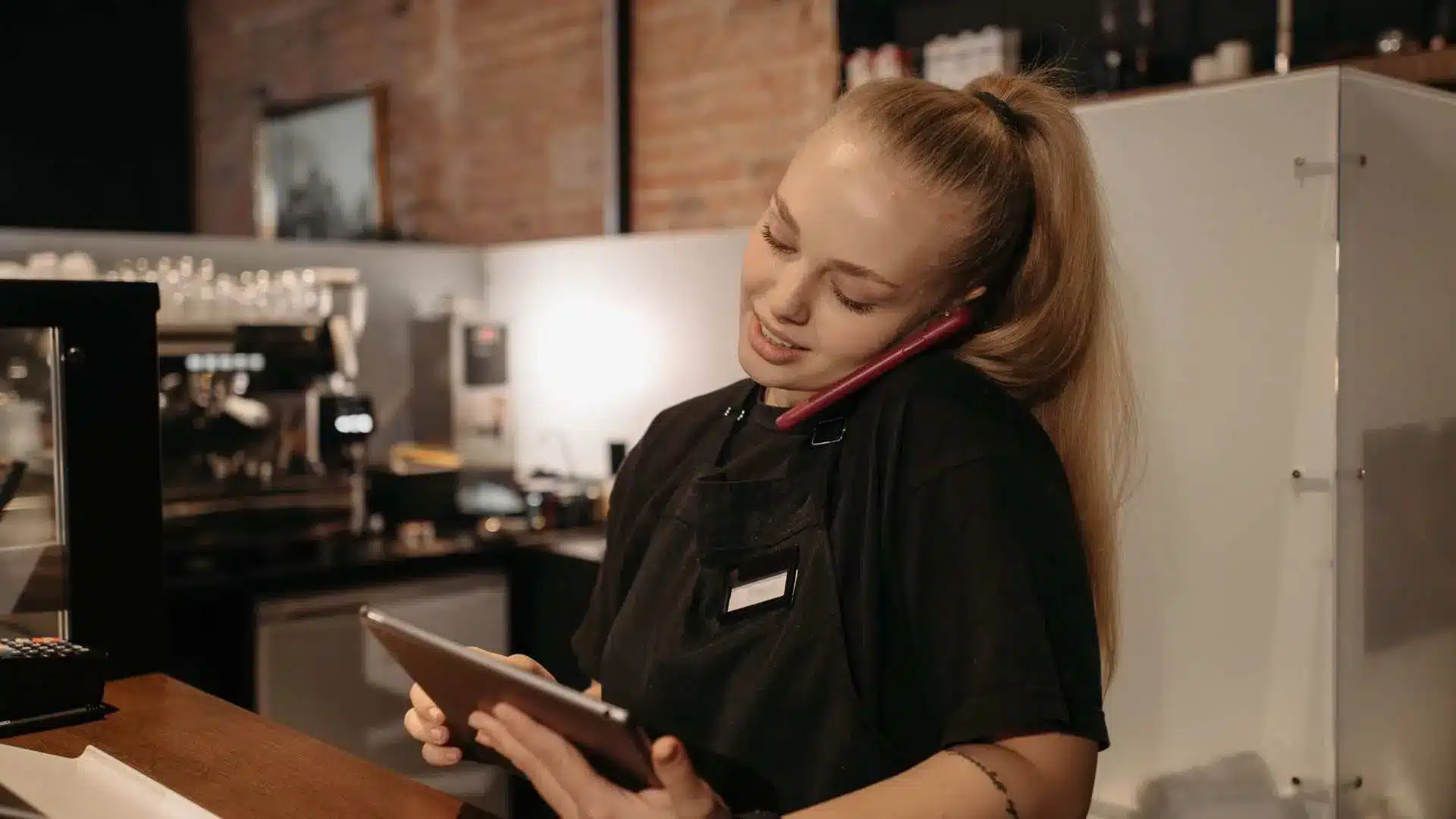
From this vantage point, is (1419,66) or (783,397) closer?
(783,397)

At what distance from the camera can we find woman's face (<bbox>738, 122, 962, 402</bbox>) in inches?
49.1

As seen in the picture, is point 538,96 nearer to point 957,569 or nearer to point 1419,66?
point 1419,66

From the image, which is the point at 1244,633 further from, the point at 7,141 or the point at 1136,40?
the point at 7,141

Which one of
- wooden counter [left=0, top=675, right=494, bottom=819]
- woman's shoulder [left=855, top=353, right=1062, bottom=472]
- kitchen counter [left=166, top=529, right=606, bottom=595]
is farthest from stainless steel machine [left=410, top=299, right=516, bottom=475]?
woman's shoulder [left=855, top=353, right=1062, bottom=472]

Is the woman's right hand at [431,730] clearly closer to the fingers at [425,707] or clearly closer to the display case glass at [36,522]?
the fingers at [425,707]

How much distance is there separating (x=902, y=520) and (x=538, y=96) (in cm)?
404

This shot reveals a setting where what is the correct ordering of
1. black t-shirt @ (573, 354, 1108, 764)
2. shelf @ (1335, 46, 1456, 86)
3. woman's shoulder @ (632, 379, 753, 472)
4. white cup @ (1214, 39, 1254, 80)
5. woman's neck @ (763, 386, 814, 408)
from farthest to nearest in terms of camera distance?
white cup @ (1214, 39, 1254, 80), shelf @ (1335, 46, 1456, 86), woman's shoulder @ (632, 379, 753, 472), woman's neck @ (763, 386, 814, 408), black t-shirt @ (573, 354, 1108, 764)

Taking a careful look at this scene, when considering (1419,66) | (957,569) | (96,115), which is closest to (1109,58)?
(1419,66)

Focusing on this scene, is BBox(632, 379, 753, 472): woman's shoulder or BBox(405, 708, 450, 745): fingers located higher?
BBox(632, 379, 753, 472): woman's shoulder

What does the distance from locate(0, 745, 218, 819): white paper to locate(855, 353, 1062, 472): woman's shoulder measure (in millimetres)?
746

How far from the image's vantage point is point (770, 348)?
132 centimetres

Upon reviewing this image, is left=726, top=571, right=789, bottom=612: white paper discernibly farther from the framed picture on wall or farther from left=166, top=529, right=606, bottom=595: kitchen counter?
the framed picture on wall

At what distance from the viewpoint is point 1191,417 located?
7.05 feet

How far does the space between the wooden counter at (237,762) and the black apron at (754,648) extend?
222mm
